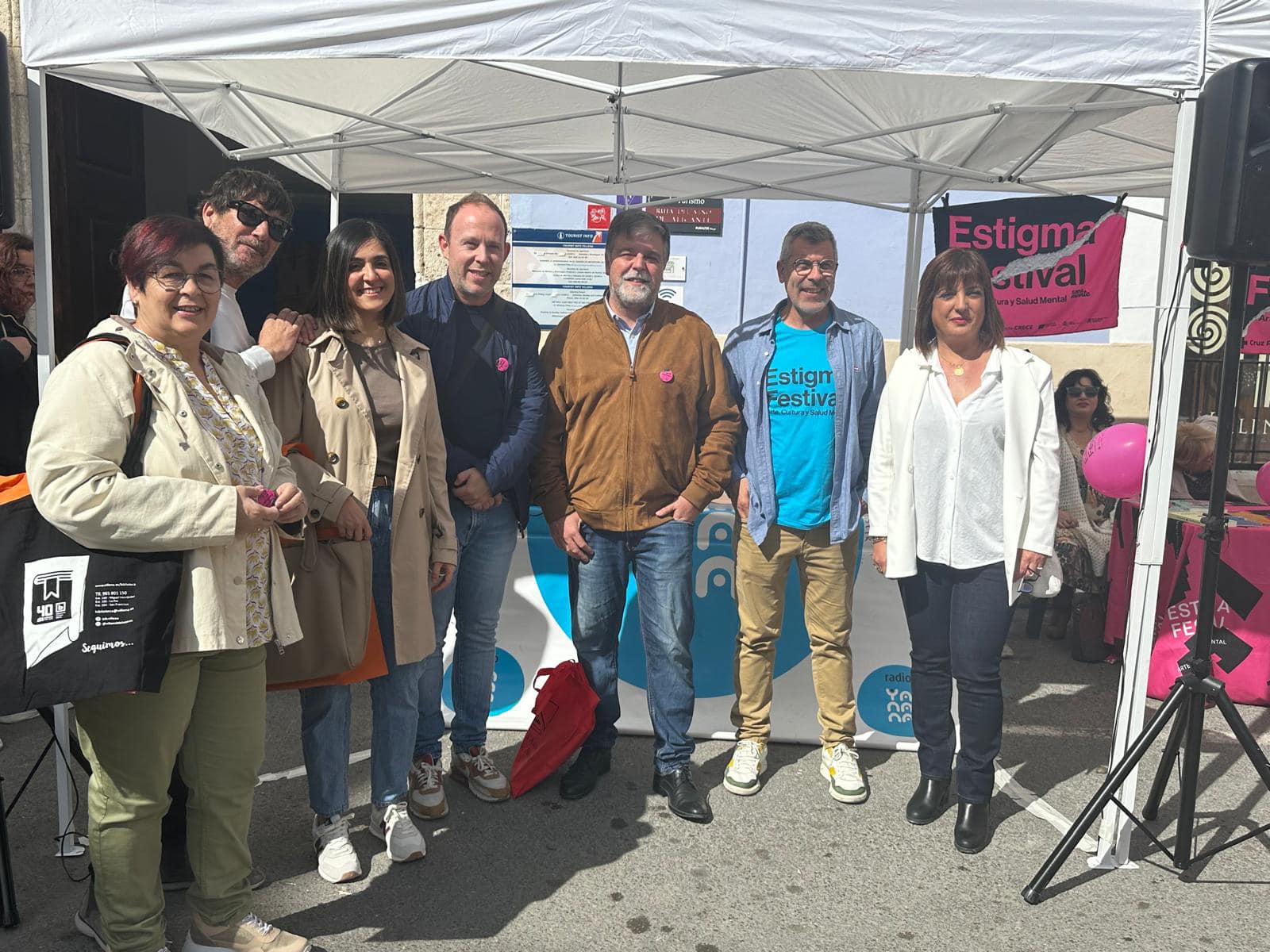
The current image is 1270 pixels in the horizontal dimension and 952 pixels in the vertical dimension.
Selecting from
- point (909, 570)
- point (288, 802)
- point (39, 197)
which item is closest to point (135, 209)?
point (39, 197)

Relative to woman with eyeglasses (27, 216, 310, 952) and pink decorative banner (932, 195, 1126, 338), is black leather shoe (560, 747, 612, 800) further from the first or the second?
pink decorative banner (932, 195, 1126, 338)

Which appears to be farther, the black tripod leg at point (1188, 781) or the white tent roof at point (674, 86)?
the black tripod leg at point (1188, 781)

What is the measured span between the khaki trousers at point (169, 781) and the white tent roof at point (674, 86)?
1671 mm

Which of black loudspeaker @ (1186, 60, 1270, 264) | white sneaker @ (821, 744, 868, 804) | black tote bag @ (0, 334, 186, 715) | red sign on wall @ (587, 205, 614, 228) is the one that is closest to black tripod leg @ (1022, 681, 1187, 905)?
white sneaker @ (821, 744, 868, 804)

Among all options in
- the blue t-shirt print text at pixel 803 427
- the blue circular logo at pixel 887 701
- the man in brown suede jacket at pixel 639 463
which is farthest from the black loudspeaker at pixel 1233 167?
the blue circular logo at pixel 887 701

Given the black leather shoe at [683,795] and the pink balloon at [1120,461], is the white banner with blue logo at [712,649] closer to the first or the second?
the black leather shoe at [683,795]

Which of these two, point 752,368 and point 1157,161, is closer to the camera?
point 752,368

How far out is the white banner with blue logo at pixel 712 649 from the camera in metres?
4.14

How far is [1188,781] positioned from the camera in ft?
10.3

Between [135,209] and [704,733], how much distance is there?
5.60 meters

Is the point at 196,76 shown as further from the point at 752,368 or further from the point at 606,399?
the point at 752,368

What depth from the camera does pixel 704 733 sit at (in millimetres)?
4195

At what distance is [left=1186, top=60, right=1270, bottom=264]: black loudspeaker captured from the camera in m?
2.63

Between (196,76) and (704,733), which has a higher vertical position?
(196,76)
